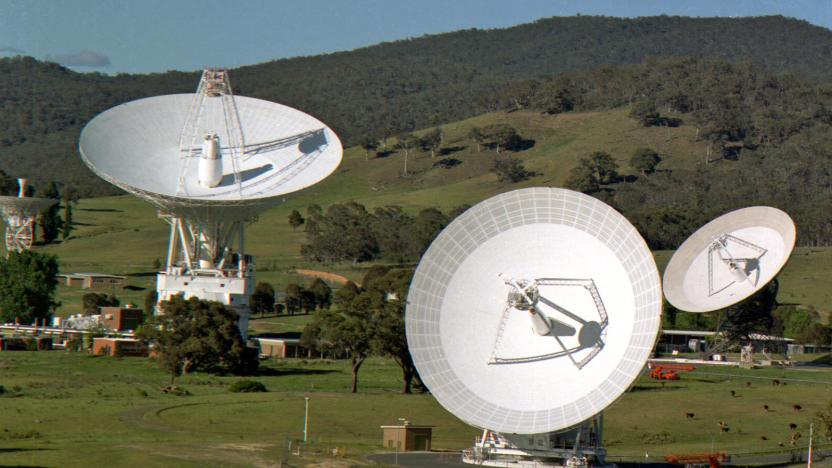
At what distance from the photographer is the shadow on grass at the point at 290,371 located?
9411 cm

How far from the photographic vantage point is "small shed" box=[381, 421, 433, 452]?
6250cm

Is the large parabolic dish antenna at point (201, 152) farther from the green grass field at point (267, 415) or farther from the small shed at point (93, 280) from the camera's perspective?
the small shed at point (93, 280)

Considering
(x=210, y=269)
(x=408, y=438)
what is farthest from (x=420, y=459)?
(x=210, y=269)

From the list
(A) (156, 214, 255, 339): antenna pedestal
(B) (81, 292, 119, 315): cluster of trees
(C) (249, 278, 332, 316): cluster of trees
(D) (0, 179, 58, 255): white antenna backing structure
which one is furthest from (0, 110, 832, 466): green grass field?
(D) (0, 179, 58, 255): white antenna backing structure

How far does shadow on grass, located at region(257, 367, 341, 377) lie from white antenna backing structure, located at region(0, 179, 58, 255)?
55493 mm

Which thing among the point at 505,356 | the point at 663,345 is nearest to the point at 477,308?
the point at 505,356

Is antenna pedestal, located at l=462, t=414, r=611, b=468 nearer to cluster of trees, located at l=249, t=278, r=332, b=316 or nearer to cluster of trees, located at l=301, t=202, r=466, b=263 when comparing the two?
cluster of trees, located at l=249, t=278, r=332, b=316

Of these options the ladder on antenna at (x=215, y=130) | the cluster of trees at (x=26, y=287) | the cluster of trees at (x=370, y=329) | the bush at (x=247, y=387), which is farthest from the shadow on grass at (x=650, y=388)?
the cluster of trees at (x=26, y=287)

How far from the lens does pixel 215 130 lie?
10619 centimetres

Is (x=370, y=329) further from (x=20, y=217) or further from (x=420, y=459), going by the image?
(x=20, y=217)

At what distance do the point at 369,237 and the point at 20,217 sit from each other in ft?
163

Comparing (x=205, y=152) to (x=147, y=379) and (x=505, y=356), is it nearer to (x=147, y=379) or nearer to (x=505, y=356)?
(x=147, y=379)

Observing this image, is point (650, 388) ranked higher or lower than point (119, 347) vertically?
lower

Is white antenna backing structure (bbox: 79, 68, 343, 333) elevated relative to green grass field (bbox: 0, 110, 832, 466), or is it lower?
elevated
